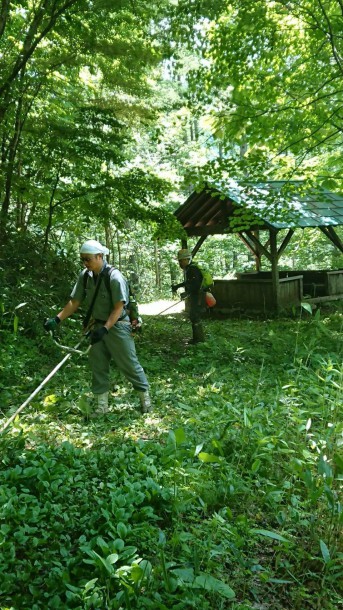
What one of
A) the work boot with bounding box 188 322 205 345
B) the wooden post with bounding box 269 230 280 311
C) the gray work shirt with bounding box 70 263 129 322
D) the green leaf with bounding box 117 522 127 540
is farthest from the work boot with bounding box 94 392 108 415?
the wooden post with bounding box 269 230 280 311

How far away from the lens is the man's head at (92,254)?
189 inches

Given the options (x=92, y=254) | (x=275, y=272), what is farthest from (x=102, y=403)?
(x=275, y=272)

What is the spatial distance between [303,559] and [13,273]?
683 cm

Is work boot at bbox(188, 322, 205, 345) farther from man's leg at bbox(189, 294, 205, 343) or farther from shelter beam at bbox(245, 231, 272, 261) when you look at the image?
shelter beam at bbox(245, 231, 272, 261)

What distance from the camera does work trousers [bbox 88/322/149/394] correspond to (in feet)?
17.0

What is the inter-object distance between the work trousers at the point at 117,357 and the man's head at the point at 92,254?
27.5 inches

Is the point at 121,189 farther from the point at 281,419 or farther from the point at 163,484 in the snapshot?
the point at 163,484

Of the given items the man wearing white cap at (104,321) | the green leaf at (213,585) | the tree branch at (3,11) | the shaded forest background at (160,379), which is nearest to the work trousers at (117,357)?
the man wearing white cap at (104,321)

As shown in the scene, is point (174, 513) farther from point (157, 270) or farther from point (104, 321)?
point (157, 270)

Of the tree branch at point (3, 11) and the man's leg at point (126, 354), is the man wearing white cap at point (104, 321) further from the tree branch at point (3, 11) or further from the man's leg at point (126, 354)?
the tree branch at point (3, 11)

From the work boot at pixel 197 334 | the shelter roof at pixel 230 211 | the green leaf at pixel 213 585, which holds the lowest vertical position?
the green leaf at pixel 213 585

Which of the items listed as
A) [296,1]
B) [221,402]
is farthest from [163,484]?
[296,1]

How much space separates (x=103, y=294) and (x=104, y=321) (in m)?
0.32

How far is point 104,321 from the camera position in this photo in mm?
5184
